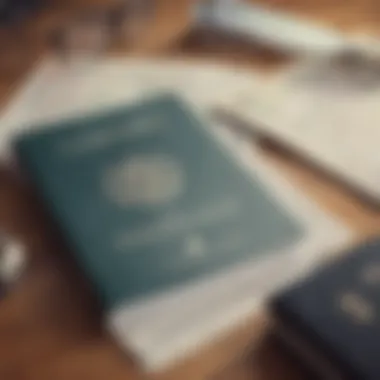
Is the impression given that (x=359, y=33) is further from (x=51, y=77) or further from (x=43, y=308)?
(x=43, y=308)

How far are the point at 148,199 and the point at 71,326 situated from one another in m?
0.14

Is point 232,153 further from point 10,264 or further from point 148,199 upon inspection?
point 10,264

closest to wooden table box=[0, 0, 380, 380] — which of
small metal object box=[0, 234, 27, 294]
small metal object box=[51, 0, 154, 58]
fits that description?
small metal object box=[0, 234, 27, 294]

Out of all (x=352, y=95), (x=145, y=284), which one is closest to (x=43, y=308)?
(x=145, y=284)

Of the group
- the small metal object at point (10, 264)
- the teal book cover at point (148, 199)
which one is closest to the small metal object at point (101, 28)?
the teal book cover at point (148, 199)

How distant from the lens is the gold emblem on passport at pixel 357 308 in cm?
60

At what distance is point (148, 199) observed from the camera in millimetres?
741

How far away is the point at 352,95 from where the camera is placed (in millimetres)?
909

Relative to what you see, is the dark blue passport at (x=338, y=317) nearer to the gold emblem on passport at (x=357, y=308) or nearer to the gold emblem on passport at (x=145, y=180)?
the gold emblem on passport at (x=357, y=308)

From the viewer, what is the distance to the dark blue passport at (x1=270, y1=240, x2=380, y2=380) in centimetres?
57

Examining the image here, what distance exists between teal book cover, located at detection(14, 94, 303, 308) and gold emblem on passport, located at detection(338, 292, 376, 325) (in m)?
0.10

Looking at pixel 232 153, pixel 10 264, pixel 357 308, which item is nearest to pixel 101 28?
pixel 232 153

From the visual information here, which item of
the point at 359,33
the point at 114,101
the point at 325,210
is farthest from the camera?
the point at 359,33

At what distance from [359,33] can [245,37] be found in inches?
5.3
